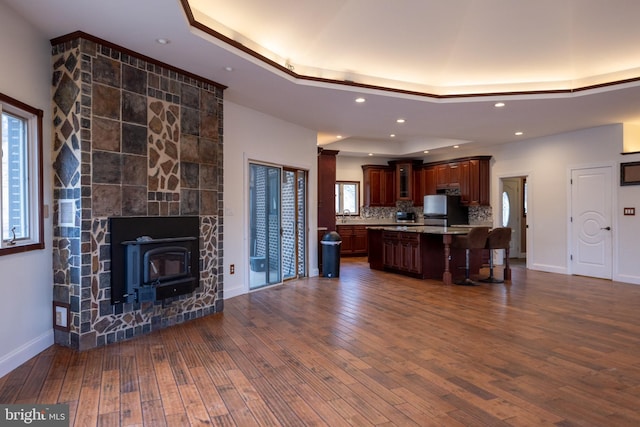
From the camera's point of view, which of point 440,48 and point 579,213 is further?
point 579,213

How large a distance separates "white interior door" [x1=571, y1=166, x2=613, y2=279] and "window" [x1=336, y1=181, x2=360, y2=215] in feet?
17.2

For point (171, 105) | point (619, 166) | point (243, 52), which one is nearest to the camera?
point (243, 52)

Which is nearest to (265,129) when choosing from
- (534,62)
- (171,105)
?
(171,105)

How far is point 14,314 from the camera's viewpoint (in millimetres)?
3006

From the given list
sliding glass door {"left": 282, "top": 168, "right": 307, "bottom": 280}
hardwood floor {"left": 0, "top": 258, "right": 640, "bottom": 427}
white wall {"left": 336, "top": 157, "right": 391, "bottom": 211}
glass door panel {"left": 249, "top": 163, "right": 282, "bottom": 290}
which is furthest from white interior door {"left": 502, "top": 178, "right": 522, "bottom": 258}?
glass door panel {"left": 249, "top": 163, "right": 282, "bottom": 290}

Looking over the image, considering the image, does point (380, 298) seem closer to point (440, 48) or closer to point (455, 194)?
point (440, 48)

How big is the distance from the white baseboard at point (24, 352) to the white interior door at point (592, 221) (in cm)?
822

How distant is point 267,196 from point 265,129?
1047 millimetres

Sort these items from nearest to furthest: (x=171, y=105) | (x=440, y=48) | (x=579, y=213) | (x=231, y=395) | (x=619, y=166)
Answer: (x=231, y=395)
(x=171, y=105)
(x=440, y=48)
(x=619, y=166)
(x=579, y=213)

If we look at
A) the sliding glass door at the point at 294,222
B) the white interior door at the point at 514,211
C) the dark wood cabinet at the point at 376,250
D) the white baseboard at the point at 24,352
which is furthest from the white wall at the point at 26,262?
the white interior door at the point at 514,211

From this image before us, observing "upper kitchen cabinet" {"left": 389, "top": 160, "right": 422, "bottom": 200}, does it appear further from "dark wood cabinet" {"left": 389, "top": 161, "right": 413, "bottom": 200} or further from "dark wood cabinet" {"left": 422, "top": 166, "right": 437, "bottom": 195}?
"dark wood cabinet" {"left": 422, "top": 166, "right": 437, "bottom": 195}

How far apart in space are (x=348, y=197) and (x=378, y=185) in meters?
0.91

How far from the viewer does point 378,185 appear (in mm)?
10734

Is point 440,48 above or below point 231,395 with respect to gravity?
above
